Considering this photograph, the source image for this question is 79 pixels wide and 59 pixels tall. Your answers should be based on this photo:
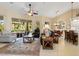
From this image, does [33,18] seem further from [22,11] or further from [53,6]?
[53,6]

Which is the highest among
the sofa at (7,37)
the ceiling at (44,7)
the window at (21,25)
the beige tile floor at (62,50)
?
the ceiling at (44,7)

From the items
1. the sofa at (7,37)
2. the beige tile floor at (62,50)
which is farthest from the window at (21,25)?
the beige tile floor at (62,50)

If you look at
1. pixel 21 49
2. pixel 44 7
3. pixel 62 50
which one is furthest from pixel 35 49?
pixel 44 7

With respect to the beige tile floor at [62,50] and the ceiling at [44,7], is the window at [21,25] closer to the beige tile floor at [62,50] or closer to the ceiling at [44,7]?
the ceiling at [44,7]

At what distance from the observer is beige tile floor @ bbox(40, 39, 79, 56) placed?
12.3ft

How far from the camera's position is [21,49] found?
150 inches

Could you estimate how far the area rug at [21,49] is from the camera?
3756mm

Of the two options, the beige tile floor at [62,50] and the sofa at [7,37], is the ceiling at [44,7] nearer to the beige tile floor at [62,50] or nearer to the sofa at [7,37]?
the sofa at [7,37]

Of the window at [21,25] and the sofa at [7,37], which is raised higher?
the window at [21,25]

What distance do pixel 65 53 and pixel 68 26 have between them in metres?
0.74

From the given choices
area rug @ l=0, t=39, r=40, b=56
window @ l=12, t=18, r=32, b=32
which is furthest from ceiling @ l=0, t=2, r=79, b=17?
area rug @ l=0, t=39, r=40, b=56

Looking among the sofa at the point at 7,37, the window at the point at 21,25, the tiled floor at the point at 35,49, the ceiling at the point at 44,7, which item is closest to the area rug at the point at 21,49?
the tiled floor at the point at 35,49

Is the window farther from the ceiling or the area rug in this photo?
the area rug

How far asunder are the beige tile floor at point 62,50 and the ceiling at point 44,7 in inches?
33.2
